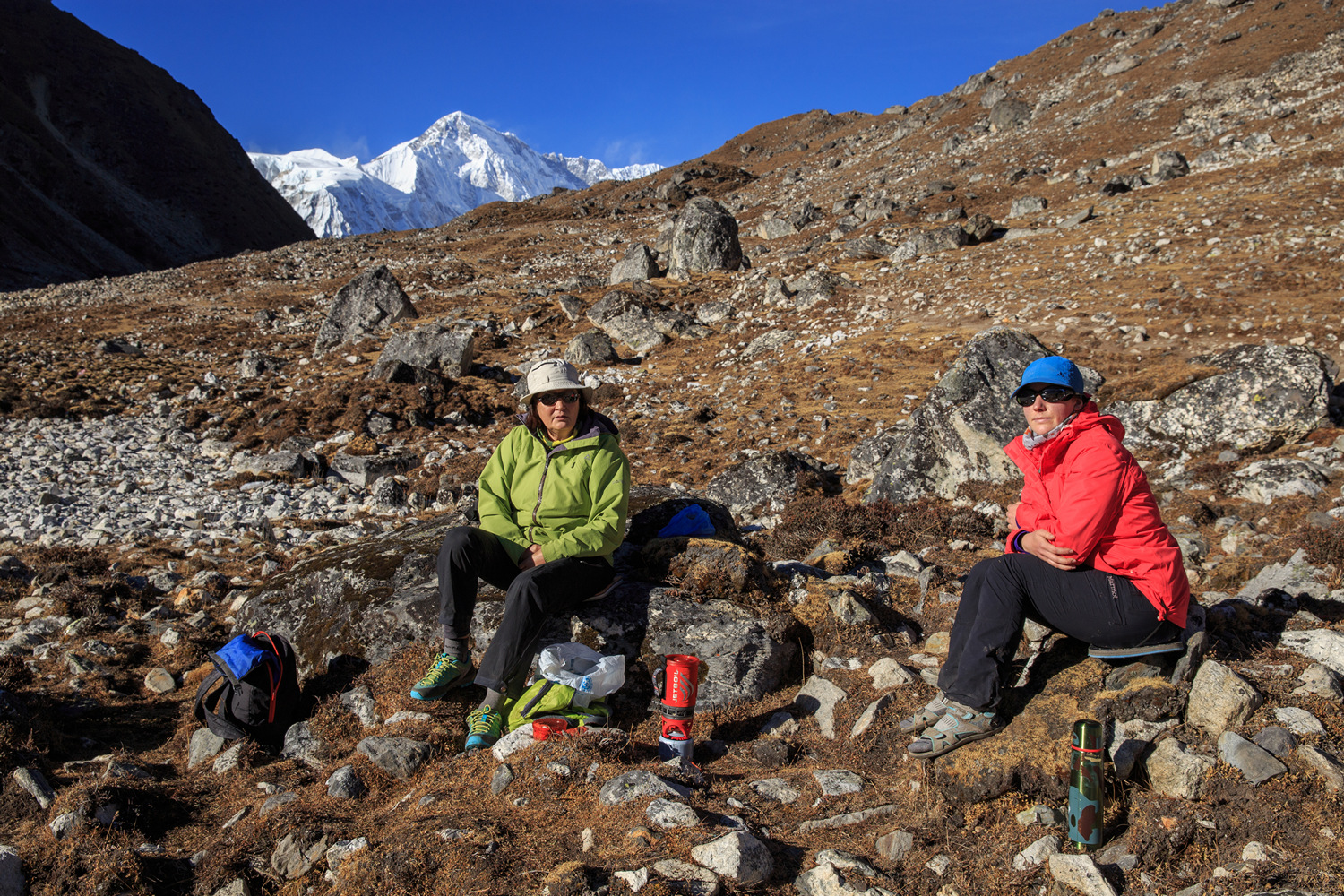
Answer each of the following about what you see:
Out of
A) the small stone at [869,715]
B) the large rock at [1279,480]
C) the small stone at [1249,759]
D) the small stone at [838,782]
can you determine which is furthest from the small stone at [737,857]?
the large rock at [1279,480]

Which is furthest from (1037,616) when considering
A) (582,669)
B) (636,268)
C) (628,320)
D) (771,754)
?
(636,268)

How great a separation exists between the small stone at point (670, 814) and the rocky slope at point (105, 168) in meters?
73.0

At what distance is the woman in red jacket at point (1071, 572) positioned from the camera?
3.79 m

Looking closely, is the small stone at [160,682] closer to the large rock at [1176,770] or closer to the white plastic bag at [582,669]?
the white plastic bag at [582,669]

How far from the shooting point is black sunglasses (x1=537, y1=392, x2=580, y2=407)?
542 cm

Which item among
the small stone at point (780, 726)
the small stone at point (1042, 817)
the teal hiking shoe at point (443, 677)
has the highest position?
the teal hiking shoe at point (443, 677)

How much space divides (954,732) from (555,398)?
3523 mm

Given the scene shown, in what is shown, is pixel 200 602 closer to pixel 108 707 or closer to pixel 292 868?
pixel 108 707

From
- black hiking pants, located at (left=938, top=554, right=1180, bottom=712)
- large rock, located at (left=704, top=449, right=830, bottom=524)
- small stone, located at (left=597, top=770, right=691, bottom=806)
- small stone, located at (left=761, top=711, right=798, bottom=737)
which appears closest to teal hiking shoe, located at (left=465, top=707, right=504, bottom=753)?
small stone, located at (left=597, top=770, right=691, bottom=806)

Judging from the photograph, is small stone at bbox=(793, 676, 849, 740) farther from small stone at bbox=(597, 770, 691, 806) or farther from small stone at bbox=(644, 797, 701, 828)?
small stone at bbox=(644, 797, 701, 828)

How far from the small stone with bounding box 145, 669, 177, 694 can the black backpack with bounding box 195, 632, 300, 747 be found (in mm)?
1189

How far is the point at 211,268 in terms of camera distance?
128 feet

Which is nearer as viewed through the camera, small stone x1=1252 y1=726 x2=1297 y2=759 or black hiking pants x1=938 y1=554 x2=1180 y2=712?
small stone x1=1252 y1=726 x2=1297 y2=759

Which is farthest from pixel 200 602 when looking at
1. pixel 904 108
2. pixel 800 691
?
pixel 904 108
